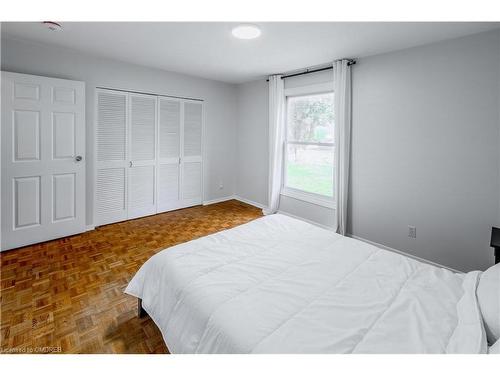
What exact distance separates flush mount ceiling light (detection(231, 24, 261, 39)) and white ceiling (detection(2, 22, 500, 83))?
6cm

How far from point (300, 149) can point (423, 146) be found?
1798 millimetres

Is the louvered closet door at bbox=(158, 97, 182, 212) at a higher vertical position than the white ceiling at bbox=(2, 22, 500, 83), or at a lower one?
lower

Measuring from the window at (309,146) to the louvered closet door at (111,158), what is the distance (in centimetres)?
251

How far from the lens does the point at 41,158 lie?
9.99 ft

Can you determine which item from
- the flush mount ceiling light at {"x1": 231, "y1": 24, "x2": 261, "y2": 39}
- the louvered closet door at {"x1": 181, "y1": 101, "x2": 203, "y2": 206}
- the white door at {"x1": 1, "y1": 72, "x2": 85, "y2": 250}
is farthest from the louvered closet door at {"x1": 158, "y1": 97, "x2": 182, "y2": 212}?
the flush mount ceiling light at {"x1": 231, "y1": 24, "x2": 261, "y2": 39}

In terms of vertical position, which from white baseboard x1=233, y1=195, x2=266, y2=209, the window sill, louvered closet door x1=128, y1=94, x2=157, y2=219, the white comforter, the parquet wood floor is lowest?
the parquet wood floor

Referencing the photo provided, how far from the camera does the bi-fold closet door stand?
12.1ft

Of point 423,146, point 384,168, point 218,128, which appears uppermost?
point 218,128

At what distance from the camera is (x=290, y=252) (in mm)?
1868

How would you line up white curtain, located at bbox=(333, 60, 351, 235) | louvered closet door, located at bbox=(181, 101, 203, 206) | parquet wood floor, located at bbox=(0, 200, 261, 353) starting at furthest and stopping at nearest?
louvered closet door, located at bbox=(181, 101, 203, 206) < white curtain, located at bbox=(333, 60, 351, 235) < parquet wood floor, located at bbox=(0, 200, 261, 353)

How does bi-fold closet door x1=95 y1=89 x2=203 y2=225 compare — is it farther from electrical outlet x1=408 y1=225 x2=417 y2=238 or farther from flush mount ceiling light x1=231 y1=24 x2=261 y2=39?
electrical outlet x1=408 y1=225 x2=417 y2=238
